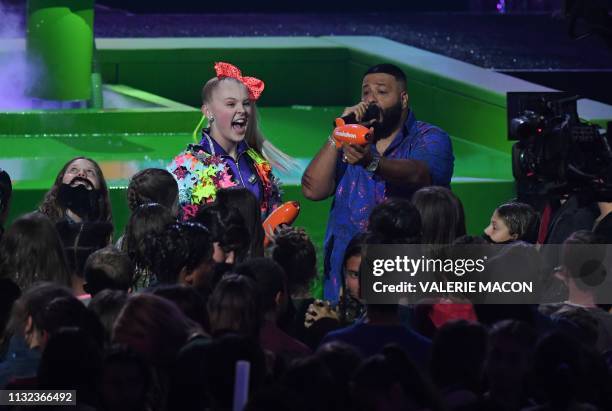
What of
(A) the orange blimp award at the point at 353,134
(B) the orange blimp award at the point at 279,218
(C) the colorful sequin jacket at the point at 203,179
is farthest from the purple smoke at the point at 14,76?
(A) the orange blimp award at the point at 353,134

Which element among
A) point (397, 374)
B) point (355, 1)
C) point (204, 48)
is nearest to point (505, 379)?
point (397, 374)

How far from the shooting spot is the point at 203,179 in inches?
242

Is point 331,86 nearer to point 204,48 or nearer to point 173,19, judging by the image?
point 204,48

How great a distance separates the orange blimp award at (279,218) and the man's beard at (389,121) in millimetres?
450

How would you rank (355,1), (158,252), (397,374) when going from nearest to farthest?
(397,374)
(158,252)
(355,1)

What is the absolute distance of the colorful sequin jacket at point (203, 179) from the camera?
6.14 metres

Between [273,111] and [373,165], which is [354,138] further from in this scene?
[273,111]

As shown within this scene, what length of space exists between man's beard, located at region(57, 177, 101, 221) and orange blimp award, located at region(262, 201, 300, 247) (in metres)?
0.72

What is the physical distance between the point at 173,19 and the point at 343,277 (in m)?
11.5

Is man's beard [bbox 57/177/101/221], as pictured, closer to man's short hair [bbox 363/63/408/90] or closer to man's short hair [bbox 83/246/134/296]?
man's short hair [bbox 83/246/134/296]

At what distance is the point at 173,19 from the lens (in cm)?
1653

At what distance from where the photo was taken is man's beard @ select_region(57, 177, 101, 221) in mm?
6184

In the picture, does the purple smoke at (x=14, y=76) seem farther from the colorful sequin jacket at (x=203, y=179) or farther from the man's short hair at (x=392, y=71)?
the man's short hair at (x=392, y=71)

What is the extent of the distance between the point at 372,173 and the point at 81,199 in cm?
122
